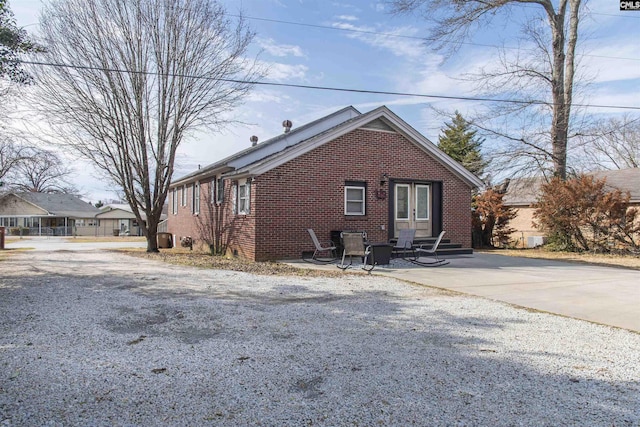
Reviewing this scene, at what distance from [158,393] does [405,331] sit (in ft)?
9.93

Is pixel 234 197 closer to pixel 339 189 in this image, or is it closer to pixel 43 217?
pixel 339 189

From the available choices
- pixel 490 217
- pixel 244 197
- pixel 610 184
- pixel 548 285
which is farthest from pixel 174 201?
pixel 610 184

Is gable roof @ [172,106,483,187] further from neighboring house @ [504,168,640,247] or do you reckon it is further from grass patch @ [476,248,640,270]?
neighboring house @ [504,168,640,247]

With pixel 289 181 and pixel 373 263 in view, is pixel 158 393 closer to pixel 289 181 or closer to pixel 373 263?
pixel 373 263

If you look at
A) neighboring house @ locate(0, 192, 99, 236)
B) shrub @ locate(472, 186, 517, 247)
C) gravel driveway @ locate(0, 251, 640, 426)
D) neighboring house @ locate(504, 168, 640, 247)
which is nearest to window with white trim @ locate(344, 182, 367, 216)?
gravel driveway @ locate(0, 251, 640, 426)

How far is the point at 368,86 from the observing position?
46.0 ft

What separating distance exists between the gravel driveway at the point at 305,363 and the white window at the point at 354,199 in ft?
23.5

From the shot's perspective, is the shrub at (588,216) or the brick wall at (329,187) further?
the shrub at (588,216)

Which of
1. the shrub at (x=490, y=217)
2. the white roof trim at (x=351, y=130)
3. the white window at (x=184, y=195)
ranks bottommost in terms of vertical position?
the shrub at (x=490, y=217)

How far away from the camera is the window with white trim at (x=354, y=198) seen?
46.3 feet

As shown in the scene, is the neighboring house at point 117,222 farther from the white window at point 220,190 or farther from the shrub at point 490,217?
the shrub at point 490,217

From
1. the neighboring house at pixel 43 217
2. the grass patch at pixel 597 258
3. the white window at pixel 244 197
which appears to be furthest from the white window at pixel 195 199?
the neighboring house at pixel 43 217

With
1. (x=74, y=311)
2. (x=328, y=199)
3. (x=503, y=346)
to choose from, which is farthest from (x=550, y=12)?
(x=74, y=311)

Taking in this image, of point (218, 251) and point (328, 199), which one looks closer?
point (328, 199)
